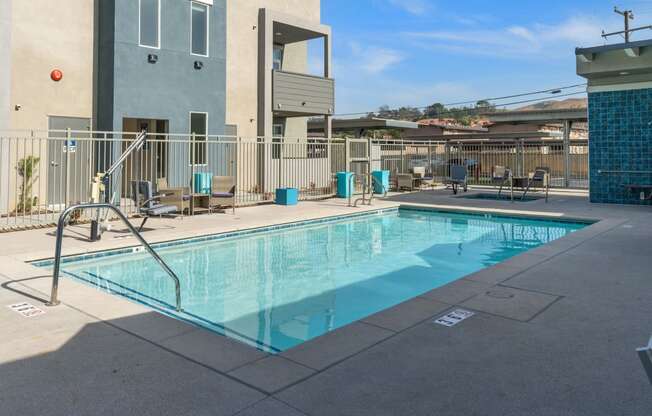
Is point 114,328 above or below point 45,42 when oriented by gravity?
below

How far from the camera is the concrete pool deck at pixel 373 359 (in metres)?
2.93

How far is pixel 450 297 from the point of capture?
16.8 feet

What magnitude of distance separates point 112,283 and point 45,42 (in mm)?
8269

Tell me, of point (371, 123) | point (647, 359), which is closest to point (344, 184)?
point (371, 123)

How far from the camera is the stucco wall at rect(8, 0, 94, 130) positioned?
11734 mm

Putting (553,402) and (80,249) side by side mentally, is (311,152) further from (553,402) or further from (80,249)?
(553,402)

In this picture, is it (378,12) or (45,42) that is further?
(378,12)

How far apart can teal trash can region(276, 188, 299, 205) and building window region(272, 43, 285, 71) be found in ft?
21.5

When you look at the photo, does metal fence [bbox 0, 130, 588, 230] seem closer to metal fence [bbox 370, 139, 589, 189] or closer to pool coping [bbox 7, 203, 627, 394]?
metal fence [bbox 370, 139, 589, 189]

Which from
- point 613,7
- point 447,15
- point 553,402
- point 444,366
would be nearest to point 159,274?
point 444,366

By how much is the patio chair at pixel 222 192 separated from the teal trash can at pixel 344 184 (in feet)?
15.3

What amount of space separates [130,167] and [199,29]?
442 centimetres

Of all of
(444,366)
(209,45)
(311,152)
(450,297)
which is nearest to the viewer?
(444,366)

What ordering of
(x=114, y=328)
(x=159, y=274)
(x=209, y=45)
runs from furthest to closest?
(x=209, y=45), (x=159, y=274), (x=114, y=328)
